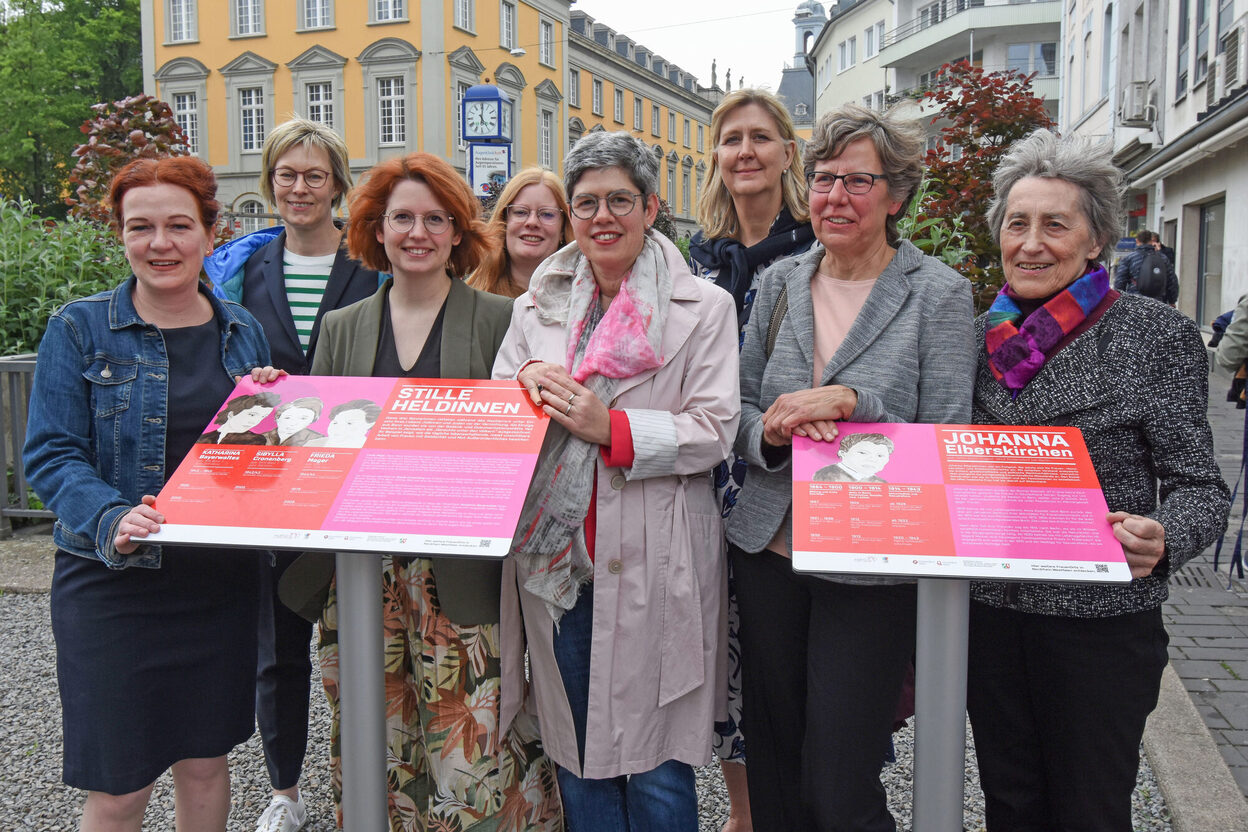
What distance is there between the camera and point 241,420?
2441 millimetres

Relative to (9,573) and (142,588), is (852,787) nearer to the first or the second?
(142,588)

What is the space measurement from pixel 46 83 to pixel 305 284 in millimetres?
41048

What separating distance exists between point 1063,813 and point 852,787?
56 cm

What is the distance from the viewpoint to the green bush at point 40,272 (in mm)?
7305

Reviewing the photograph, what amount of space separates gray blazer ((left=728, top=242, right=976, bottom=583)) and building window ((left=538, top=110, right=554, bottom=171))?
42.1 meters

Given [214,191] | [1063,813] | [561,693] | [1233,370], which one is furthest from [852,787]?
[1233,370]

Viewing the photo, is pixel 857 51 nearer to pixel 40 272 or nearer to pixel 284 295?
pixel 40 272

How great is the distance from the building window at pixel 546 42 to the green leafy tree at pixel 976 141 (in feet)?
129

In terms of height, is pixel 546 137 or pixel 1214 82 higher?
pixel 546 137

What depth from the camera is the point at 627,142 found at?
2697 millimetres

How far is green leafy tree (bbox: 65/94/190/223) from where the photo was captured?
8.91 metres

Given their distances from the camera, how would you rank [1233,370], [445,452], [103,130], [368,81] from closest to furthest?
[445,452] → [1233,370] → [103,130] → [368,81]

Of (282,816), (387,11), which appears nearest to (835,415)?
(282,816)

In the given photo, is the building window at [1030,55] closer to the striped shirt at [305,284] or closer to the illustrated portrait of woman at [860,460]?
the striped shirt at [305,284]
